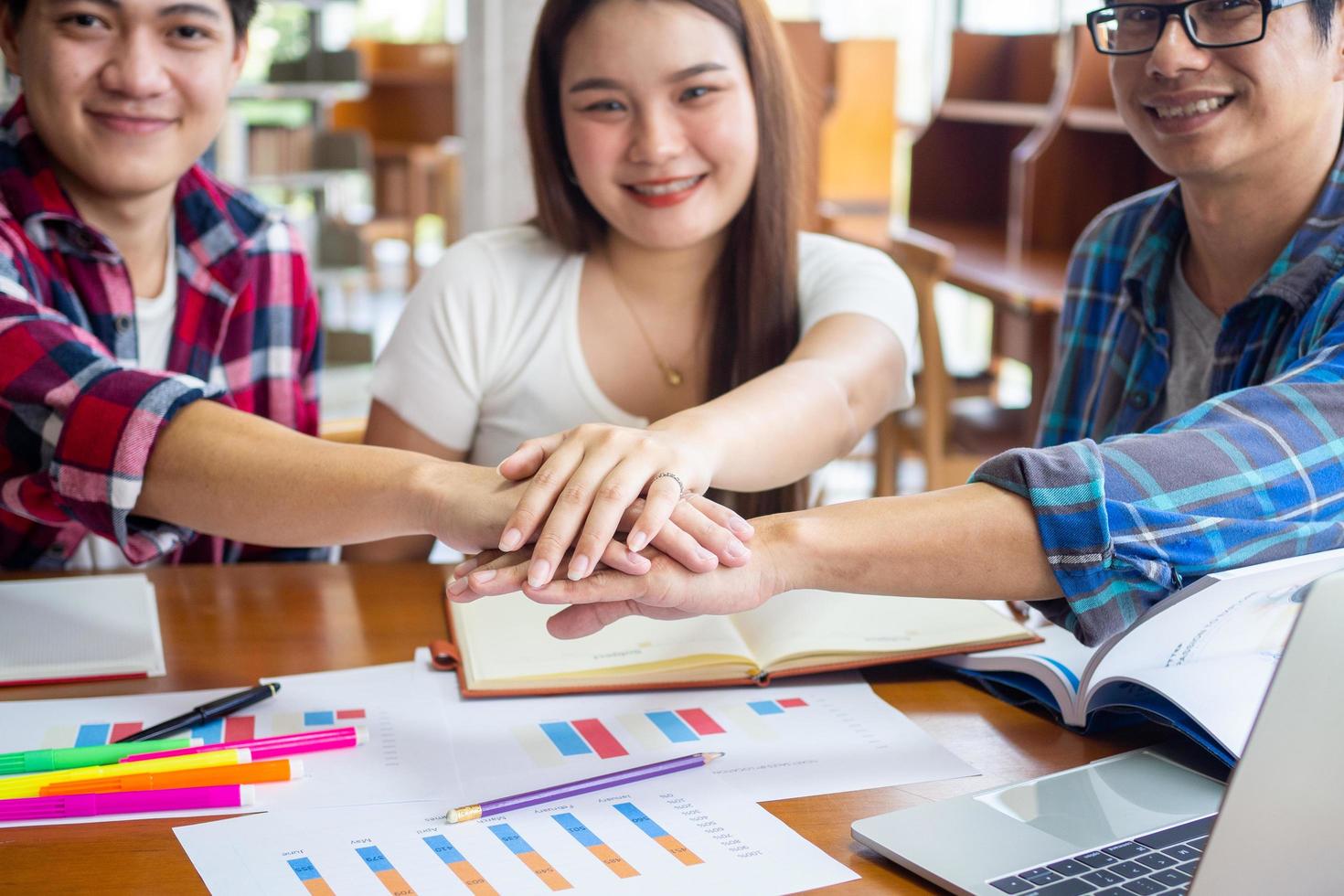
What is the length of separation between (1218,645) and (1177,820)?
151 millimetres

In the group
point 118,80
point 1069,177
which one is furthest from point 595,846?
point 1069,177

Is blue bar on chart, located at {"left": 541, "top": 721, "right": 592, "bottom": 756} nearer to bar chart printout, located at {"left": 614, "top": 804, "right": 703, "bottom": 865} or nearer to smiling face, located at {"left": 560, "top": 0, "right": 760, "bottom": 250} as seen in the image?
bar chart printout, located at {"left": 614, "top": 804, "right": 703, "bottom": 865}

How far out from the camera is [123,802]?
882mm

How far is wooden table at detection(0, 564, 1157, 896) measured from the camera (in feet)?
2.68

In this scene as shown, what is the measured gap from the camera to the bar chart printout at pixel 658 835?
83 cm

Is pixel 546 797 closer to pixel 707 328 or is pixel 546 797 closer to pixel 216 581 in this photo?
pixel 216 581

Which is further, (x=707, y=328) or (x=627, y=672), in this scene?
(x=707, y=328)

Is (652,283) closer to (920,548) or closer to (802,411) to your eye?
(802,411)

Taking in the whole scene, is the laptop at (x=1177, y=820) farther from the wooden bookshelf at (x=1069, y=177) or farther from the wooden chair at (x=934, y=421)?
the wooden bookshelf at (x=1069, y=177)

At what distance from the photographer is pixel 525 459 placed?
3.80 ft

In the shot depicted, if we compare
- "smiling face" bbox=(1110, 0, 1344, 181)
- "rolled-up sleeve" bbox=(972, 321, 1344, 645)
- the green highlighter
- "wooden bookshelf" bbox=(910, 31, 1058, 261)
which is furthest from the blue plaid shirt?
"wooden bookshelf" bbox=(910, 31, 1058, 261)

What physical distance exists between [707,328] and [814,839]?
0.95 meters

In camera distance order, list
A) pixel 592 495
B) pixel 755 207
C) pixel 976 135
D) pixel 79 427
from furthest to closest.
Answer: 1. pixel 976 135
2. pixel 755 207
3. pixel 79 427
4. pixel 592 495

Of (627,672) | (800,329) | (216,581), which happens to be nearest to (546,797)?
(627,672)
